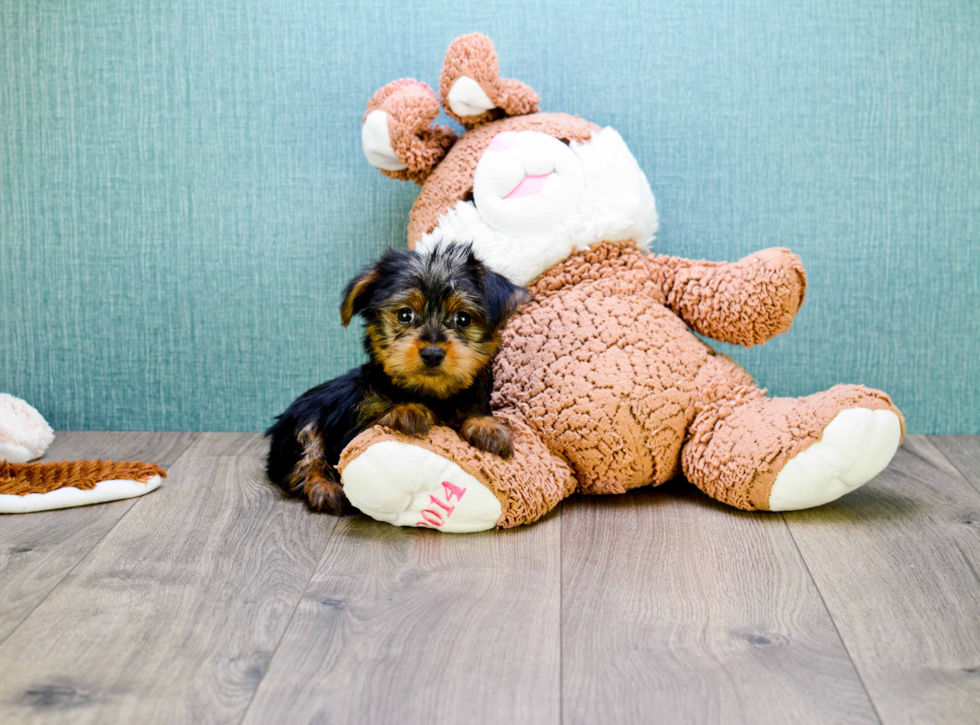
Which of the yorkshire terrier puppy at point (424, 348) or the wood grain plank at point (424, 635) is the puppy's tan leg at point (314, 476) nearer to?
the yorkshire terrier puppy at point (424, 348)

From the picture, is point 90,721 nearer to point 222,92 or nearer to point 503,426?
point 503,426

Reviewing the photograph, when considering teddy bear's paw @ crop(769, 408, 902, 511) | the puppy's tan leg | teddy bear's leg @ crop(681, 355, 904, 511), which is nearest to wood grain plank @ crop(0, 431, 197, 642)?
the puppy's tan leg

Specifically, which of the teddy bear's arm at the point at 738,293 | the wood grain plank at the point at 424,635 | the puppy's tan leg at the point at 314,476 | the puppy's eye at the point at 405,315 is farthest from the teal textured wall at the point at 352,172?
the wood grain plank at the point at 424,635

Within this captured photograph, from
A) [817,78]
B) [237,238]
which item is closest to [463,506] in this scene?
[237,238]

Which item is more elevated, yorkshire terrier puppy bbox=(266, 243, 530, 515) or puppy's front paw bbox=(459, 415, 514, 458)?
yorkshire terrier puppy bbox=(266, 243, 530, 515)

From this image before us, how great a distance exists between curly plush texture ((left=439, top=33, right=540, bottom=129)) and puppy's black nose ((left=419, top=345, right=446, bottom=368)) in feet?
2.51

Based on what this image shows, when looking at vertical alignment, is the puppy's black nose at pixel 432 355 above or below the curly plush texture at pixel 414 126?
below

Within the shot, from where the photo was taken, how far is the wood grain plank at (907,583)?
4.11ft

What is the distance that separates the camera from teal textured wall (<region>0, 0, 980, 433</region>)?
2.41 m

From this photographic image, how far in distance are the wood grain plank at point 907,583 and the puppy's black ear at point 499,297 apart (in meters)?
0.78

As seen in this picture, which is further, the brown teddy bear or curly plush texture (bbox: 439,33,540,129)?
curly plush texture (bbox: 439,33,540,129)

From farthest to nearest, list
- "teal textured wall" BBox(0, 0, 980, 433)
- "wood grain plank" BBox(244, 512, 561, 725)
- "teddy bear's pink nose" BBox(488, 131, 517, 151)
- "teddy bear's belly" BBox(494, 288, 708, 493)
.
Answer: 1. "teal textured wall" BBox(0, 0, 980, 433)
2. "teddy bear's pink nose" BBox(488, 131, 517, 151)
3. "teddy bear's belly" BBox(494, 288, 708, 493)
4. "wood grain plank" BBox(244, 512, 561, 725)

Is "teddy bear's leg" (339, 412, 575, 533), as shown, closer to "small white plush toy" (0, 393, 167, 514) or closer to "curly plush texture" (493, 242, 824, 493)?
"curly plush texture" (493, 242, 824, 493)

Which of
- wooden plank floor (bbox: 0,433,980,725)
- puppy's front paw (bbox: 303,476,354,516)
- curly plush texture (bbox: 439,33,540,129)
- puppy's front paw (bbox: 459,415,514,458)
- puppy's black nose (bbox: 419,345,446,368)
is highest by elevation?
curly plush texture (bbox: 439,33,540,129)
